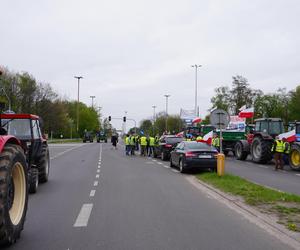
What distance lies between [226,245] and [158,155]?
81.5 ft

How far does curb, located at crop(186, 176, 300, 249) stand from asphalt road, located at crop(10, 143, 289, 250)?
0.58ft

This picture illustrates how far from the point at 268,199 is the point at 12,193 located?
21.7 feet

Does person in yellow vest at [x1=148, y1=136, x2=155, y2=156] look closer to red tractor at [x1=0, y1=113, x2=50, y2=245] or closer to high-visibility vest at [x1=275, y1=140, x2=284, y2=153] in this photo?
high-visibility vest at [x1=275, y1=140, x2=284, y2=153]

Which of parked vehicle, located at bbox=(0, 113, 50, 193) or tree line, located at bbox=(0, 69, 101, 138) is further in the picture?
tree line, located at bbox=(0, 69, 101, 138)

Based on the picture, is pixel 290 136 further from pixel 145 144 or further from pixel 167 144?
pixel 145 144

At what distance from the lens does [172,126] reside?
116875 mm

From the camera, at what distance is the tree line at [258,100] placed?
283 feet

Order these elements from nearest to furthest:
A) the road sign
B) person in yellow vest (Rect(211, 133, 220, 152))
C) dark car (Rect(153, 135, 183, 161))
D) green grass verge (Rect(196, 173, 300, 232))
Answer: green grass verge (Rect(196, 173, 300, 232))
the road sign
dark car (Rect(153, 135, 183, 161))
person in yellow vest (Rect(211, 133, 220, 152))

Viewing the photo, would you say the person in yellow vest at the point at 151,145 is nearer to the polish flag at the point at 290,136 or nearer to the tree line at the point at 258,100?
the polish flag at the point at 290,136

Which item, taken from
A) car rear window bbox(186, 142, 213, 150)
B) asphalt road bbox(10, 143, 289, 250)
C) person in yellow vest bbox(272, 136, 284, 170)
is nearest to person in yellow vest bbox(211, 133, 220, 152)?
person in yellow vest bbox(272, 136, 284, 170)

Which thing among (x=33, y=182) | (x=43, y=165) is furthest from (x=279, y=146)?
(x=33, y=182)

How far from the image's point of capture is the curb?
7375mm

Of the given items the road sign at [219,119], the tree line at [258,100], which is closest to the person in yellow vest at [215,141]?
the road sign at [219,119]

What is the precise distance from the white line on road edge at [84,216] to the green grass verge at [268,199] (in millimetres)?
3540
